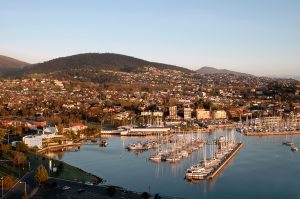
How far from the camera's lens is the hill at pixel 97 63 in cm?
4975

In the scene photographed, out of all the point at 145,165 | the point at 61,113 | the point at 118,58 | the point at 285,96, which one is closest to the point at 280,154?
the point at 145,165

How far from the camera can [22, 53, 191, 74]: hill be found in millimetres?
49750

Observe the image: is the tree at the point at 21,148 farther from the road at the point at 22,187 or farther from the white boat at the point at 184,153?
the white boat at the point at 184,153

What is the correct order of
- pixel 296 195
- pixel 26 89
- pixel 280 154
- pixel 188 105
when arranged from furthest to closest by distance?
1. pixel 26 89
2. pixel 188 105
3. pixel 280 154
4. pixel 296 195

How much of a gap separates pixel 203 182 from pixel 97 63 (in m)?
42.5

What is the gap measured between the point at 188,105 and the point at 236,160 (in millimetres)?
14441

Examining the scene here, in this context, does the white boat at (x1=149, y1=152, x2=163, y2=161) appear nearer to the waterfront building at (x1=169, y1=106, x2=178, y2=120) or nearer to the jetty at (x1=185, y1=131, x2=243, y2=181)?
the jetty at (x1=185, y1=131, x2=243, y2=181)

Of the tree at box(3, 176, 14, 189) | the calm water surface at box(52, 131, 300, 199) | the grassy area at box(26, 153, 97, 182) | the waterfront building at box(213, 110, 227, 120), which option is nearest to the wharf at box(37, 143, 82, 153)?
the calm water surface at box(52, 131, 300, 199)

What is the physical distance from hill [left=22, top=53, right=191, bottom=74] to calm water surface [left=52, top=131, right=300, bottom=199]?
3411 centimetres

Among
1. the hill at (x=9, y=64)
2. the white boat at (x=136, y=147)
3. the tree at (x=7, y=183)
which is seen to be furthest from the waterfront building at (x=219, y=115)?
the hill at (x=9, y=64)

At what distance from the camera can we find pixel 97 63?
5219 centimetres

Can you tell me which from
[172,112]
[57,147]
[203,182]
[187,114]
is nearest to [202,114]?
[187,114]

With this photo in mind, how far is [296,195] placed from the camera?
9711mm

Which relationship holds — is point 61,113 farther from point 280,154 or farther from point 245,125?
point 280,154
